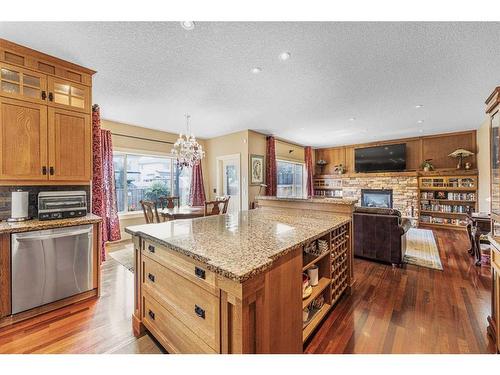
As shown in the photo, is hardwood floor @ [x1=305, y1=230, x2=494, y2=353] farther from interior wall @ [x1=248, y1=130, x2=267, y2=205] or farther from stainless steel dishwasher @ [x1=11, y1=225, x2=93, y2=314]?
interior wall @ [x1=248, y1=130, x2=267, y2=205]

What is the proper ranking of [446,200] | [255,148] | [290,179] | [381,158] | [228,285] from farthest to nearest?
1. [290,179]
2. [381,158]
3. [446,200]
4. [255,148]
5. [228,285]

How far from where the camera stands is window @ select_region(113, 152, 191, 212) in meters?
4.85

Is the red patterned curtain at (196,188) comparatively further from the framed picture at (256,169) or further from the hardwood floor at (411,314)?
the hardwood floor at (411,314)

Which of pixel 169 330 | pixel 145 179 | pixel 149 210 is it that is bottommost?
pixel 169 330

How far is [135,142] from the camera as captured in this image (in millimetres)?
4914

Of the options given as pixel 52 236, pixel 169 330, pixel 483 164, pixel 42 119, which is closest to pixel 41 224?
pixel 52 236

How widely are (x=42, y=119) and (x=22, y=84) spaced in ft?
1.15

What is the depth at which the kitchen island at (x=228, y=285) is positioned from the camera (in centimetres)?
107

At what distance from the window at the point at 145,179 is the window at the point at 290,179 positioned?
2.79 meters

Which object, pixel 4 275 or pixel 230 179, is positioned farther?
pixel 230 179

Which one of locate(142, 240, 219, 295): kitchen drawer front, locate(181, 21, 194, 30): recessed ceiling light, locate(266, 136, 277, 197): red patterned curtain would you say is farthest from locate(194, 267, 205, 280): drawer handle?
locate(266, 136, 277, 197): red patterned curtain

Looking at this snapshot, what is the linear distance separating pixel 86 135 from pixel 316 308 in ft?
10.2

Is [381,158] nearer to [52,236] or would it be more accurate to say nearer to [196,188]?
[196,188]

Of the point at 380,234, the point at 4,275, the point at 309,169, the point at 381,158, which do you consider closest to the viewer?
the point at 4,275
